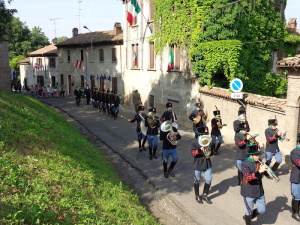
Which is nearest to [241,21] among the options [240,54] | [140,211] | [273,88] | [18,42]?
[240,54]

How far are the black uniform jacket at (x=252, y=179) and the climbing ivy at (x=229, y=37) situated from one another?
10.9m

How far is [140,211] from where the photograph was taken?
6.77m

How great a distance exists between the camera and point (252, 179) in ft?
19.1

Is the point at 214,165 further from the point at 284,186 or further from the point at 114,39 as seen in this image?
the point at 114,39

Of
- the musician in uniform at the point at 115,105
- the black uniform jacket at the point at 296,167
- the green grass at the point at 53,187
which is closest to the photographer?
the green grass at the point at 53,187

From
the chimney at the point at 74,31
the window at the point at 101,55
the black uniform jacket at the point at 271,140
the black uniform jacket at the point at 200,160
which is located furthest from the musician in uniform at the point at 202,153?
the chimney at the point at 74,31

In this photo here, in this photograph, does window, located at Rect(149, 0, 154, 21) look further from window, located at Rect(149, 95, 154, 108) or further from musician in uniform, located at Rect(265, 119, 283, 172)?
musician in uniform, located at Rect(265, 119, 283, 172)

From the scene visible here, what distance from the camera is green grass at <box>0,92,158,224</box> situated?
5.31 m

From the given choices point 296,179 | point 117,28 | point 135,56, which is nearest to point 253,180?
point 296,179

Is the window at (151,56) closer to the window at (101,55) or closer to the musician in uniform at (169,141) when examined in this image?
the window at (101,55)

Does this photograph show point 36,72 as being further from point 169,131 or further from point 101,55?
point 169,131

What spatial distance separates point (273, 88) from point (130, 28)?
526 inches

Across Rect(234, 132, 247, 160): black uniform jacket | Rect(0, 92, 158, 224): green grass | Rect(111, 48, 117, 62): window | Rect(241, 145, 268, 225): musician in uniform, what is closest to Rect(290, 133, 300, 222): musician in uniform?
Rect(241, 145, 268, 225): musician in uniform

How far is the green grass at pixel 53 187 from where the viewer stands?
209 inches
